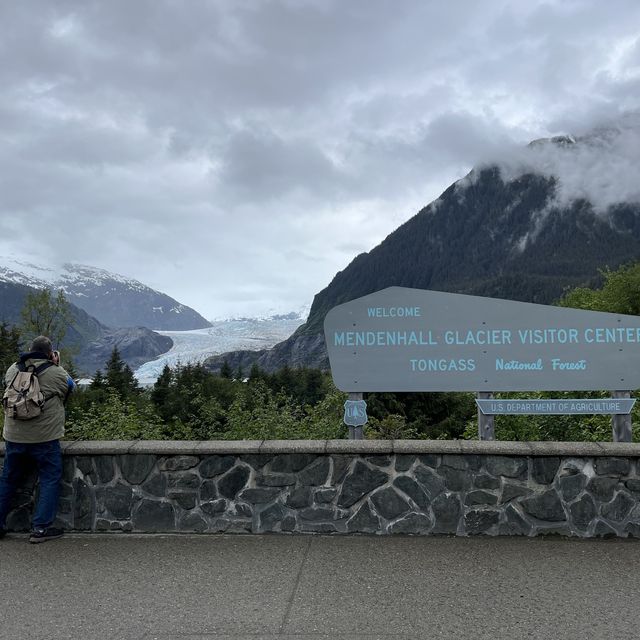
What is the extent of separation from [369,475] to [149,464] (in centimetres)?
191

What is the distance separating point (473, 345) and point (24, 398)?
3941 mm

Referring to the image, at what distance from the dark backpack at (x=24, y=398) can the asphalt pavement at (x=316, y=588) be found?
3.51 feet

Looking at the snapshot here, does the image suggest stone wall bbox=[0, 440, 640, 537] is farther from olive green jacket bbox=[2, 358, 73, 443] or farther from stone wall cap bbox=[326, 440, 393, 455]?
olive green jacket bbox=[2, 358, 73, 443]

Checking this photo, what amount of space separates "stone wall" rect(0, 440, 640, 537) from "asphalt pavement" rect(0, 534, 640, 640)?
0.51 ft

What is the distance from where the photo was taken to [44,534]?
5.18 meters

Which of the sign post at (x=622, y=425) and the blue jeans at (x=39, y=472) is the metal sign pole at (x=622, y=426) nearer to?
the sign post at (x=622, y=425)

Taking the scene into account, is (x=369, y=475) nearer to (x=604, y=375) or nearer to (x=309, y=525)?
(x=309, y=525)

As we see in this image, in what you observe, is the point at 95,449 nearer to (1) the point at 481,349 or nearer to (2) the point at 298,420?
(1) the point at 481,349

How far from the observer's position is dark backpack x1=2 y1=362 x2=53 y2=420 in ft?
16.7

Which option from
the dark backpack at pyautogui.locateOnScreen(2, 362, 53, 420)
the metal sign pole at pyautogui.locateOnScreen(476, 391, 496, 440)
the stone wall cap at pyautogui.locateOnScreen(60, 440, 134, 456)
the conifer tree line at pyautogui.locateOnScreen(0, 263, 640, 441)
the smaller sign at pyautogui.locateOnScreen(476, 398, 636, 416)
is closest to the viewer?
the dark backpack at pyautogui.locateOnScreen(2, 362, 53, 420)

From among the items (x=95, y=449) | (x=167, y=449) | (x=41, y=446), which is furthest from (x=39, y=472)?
(x=167, y=449)

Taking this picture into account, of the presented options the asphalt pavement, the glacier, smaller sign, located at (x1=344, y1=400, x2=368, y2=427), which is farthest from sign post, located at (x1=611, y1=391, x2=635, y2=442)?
the glacier

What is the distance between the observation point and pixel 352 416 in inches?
237

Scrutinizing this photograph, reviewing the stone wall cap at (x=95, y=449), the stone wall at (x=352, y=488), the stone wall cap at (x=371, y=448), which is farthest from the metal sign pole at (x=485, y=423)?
the stone wall cap at (x=95, y=449)
